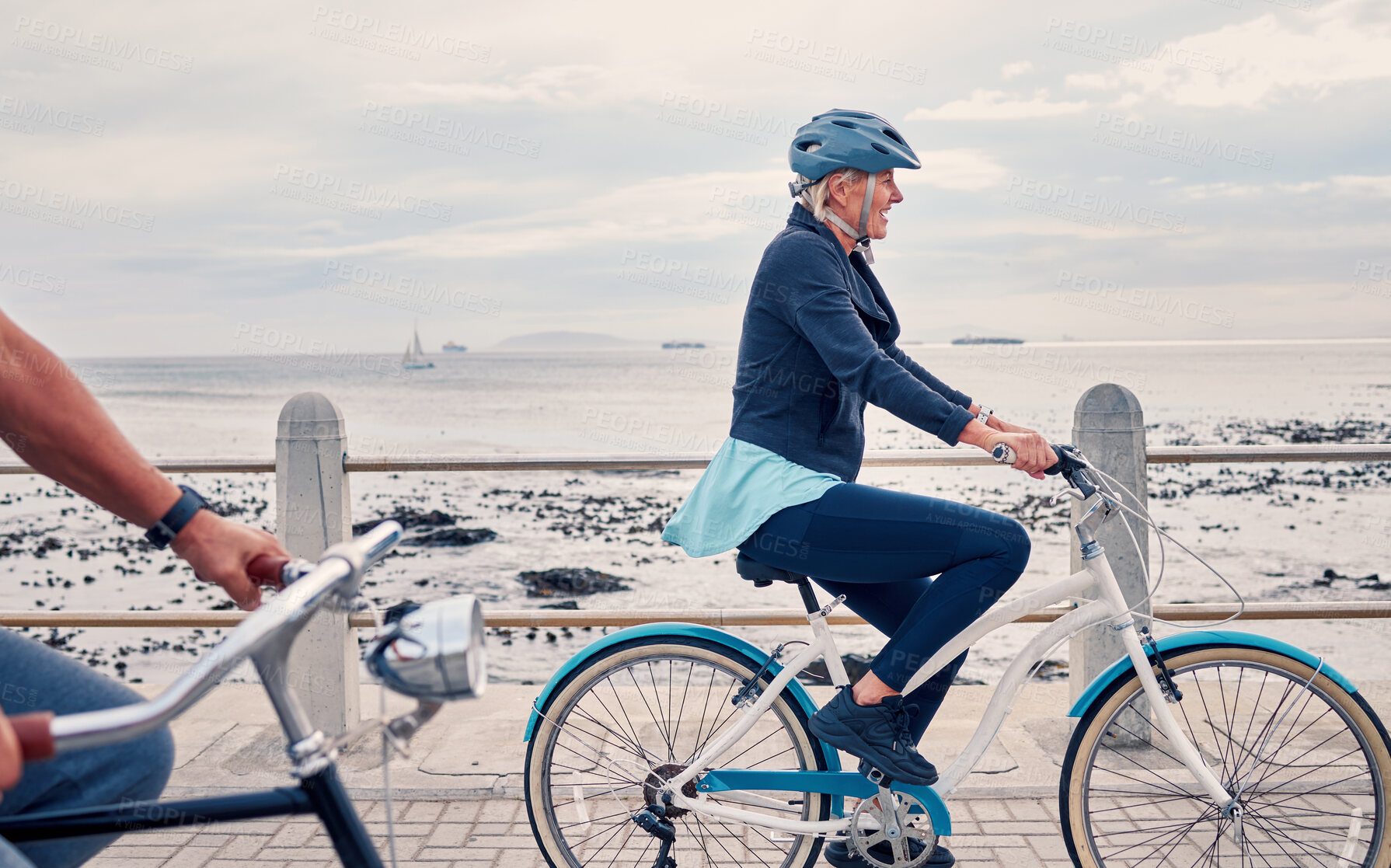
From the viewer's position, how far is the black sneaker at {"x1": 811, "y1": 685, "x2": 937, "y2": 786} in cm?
270

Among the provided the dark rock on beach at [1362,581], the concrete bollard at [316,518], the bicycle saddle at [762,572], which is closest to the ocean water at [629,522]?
the dark rock on beach at [1362,581]

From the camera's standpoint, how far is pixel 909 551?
2.65 meters

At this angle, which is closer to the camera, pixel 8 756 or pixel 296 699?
pixel 8 756

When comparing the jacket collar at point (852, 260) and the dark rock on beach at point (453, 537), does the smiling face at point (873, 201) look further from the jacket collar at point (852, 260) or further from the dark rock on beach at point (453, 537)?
the dark rock on beach at point (453, 537)

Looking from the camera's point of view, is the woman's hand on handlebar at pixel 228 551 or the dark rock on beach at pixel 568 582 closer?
the woman's hand on handlebar at pixel 228 551

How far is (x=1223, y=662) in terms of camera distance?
280 cm

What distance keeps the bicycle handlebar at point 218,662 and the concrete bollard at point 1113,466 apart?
3.45m

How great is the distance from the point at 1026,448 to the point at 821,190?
0.88 meters

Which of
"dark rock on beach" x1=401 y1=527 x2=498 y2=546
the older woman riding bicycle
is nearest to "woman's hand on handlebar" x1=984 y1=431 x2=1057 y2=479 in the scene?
the older woman riding bicycle

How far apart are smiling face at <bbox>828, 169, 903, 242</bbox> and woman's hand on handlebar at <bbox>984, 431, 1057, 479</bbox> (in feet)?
2.23

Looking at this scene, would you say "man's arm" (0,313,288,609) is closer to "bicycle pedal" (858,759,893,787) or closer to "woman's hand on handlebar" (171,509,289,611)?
"woman's hand on handlebar" (171,509,289,611)

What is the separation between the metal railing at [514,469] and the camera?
4211 mm

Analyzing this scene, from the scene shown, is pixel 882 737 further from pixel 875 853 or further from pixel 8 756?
pixel 8 756

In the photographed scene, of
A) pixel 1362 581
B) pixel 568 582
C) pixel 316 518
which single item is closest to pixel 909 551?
pixel 316 518
